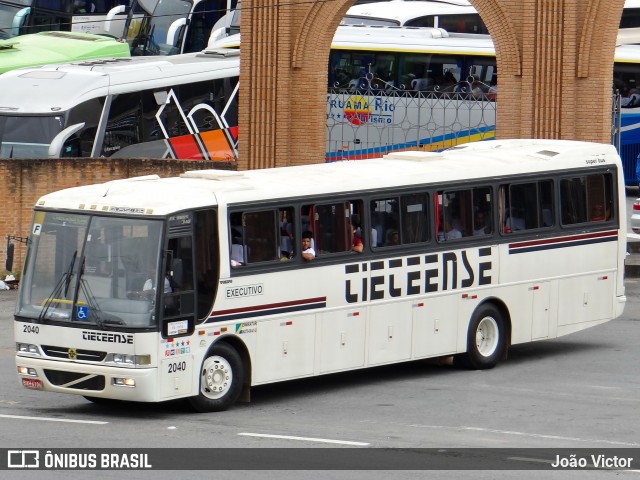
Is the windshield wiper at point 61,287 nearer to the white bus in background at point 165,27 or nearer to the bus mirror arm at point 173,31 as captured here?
the white bus in background at point 165,27

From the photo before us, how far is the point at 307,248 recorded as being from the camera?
51.4ft

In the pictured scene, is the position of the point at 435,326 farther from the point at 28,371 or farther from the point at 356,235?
the point at 28,371

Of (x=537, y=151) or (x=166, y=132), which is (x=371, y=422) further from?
(x=166, y=132)

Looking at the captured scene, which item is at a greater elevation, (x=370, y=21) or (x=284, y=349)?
(x=370, y=21)

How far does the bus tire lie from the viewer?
17.3 m

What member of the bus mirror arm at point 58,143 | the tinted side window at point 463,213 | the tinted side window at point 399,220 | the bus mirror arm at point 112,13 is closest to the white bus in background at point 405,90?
the bus mirror arm at point 58,143

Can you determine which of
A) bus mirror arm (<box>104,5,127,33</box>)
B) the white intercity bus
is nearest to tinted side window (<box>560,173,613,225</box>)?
the white intercity bus

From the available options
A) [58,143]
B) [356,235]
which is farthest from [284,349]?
[58,143]

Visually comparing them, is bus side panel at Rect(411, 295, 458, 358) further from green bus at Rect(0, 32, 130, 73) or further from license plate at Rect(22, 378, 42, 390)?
green bus at Rect(0, 32, 130, 73)

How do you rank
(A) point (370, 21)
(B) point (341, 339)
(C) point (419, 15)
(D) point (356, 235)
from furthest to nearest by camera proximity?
1. (C) point (419, 15)
2. (A) point (370, 21)
3. (D) point (356, 235)
4. (B) point (341, 339)

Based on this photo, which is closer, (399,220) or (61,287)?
(61,287)

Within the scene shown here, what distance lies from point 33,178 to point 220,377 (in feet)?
37.9

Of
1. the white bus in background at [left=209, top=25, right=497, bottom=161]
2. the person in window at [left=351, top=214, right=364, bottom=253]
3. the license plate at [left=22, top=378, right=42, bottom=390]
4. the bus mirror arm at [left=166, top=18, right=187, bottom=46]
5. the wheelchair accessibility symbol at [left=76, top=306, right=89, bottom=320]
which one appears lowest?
the license plate at [left=22, top=378, right=42, bottom=390]

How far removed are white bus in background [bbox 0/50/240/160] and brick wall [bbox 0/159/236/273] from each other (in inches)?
157
